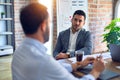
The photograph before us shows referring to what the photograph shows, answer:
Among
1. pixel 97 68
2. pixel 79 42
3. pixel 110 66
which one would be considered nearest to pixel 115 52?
pixel 110 66

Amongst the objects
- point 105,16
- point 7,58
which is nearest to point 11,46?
point 7,58

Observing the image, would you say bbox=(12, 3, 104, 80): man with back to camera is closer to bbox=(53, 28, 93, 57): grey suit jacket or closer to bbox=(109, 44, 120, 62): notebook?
bbox=(109, 44, 120, 62): notebook

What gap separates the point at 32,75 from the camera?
1.03m

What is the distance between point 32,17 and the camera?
1.07m

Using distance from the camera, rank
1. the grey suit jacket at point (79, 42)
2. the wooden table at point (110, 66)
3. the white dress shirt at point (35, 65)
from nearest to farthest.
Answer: the white dress shirt at point (35, 65), the wooden table at point (110, 66), the grey suit jacket at point (79, 42)

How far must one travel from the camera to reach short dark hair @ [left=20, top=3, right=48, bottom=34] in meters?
1.07

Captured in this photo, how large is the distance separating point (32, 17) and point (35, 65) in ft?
0.82

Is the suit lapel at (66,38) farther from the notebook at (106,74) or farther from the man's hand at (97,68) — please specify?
the man's hand at (97,68)

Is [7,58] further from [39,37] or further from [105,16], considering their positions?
[39,37]

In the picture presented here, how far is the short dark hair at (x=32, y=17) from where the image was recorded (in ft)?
3.51

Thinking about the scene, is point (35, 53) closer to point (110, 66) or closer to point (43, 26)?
point (43, 26)

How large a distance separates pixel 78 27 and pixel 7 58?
2673mm

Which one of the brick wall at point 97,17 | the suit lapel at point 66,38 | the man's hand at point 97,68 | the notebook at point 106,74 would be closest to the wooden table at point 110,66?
the notebook at point 106,74

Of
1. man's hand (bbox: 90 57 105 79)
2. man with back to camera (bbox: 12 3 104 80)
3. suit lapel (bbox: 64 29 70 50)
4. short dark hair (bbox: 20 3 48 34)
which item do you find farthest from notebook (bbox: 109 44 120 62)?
short dark hair (bbox: 20 3 48 34)
